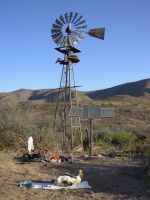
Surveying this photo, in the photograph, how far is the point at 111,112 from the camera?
49.7 feet

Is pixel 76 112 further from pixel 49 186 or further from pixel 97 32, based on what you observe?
pixel 49 186

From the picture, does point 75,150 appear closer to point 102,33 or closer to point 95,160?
point 95,160

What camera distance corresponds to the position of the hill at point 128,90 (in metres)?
88.1

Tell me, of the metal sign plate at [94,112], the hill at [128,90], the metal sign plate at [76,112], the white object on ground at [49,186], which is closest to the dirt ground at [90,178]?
the white object on ground at [49,186]

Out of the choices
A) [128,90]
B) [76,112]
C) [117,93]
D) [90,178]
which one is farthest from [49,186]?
[128,90]

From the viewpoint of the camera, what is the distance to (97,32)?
17750mm

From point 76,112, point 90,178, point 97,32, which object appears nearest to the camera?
point 90,178

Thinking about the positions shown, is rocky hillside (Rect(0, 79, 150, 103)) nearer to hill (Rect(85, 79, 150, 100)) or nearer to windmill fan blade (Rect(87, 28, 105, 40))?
hill (Rect(85, 79, 150, 100))

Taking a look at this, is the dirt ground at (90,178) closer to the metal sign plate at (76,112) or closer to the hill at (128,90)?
the metal sign plate at (76,112)

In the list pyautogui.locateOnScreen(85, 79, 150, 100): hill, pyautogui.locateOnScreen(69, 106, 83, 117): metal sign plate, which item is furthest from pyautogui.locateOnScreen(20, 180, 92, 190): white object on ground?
pyautogui.locateOnScreen(85, 79, 150, 100): hill

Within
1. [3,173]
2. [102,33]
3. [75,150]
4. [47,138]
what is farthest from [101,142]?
[3,173]

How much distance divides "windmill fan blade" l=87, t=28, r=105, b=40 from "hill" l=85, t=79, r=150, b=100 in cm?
6740

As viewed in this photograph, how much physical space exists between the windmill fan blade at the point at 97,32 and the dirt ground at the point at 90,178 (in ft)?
20.6

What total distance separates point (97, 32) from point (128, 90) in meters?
75.5
